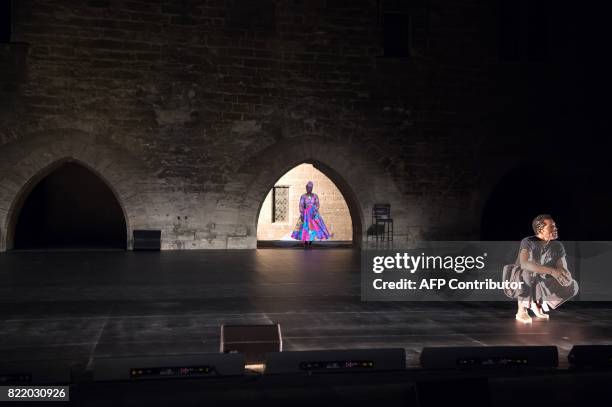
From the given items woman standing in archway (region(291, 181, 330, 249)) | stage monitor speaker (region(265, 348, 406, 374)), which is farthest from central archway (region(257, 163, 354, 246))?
stage monitor speaker (region(265, 348, 406, 374))

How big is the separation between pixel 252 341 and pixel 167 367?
0.67 meters

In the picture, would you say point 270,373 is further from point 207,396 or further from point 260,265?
point 260,265

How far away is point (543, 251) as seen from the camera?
5824 millimetres

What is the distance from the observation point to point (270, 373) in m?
4.14

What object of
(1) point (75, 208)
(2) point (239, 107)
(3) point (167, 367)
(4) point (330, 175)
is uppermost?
(2) point (239, 107)

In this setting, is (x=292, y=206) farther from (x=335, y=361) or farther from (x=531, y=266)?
(x=335, y=361)

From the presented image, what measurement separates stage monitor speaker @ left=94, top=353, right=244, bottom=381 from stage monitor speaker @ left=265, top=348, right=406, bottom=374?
0.24 meters

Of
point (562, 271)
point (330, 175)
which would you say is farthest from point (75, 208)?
point (562, 271)

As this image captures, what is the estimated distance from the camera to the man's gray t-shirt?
19.0 ft

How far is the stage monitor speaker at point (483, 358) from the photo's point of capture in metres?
4.33

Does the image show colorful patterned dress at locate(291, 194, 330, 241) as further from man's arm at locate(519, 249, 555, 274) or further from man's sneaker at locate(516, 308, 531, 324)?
man's arm at locate(519, 249, 555, 274)

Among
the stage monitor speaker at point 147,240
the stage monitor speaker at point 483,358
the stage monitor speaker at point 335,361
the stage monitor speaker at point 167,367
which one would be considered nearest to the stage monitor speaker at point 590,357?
the stage monitor speaker at point 483,358

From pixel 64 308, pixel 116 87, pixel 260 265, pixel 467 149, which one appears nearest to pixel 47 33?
pixel 116 87

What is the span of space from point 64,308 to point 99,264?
4.23 m
